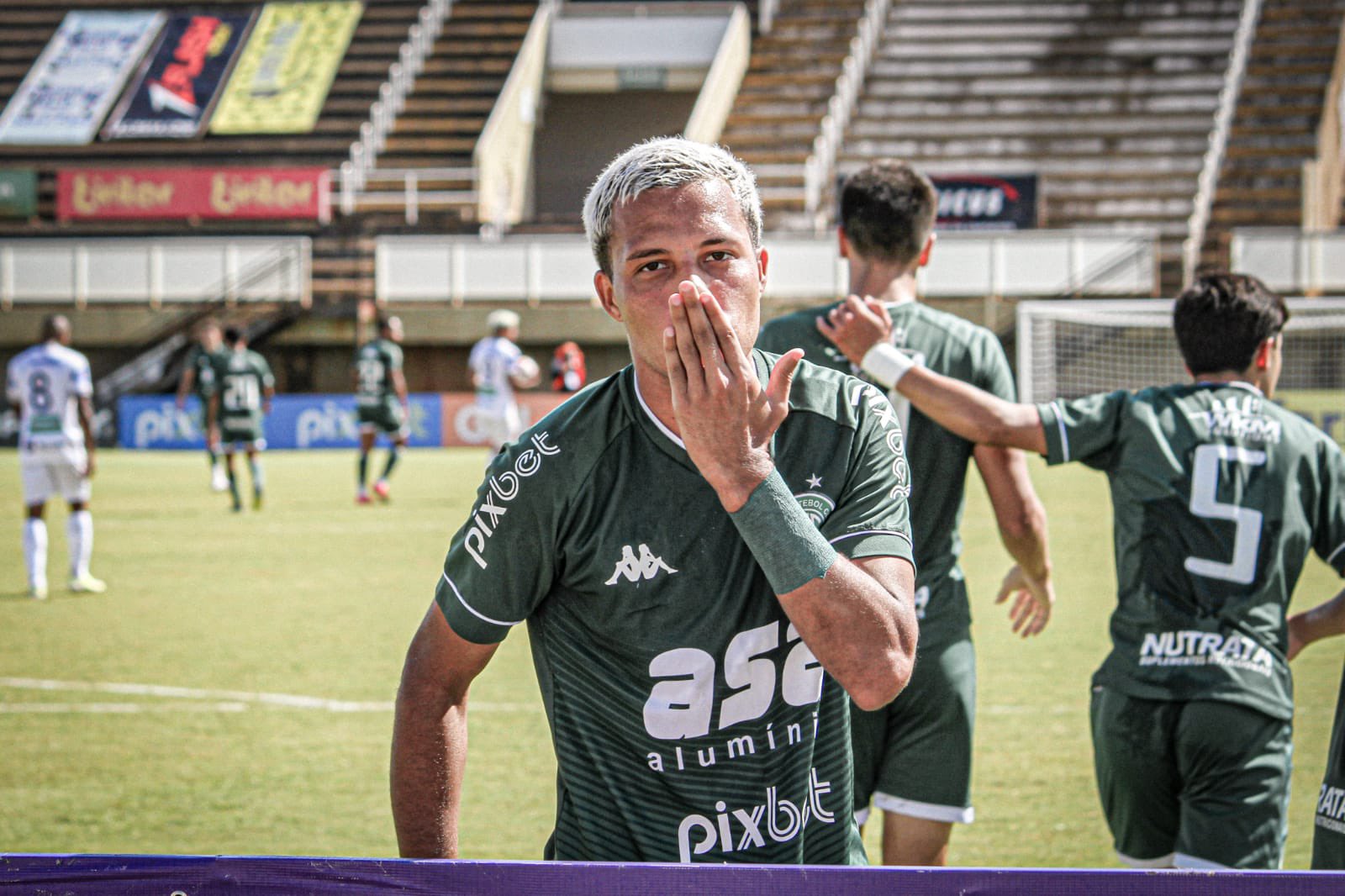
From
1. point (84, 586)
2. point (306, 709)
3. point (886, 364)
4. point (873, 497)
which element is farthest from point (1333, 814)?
point (84, 586)

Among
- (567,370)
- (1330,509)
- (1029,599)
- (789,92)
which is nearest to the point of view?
(1330,509)

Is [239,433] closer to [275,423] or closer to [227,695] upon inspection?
[275,423]

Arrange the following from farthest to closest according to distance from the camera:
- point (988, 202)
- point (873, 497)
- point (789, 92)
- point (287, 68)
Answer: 1. point (287, 68)
2. point (789, 92)
3. point (988, 202)
4. point (873, 497)

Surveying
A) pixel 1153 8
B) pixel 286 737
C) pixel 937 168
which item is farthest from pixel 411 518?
pixel 1153 8

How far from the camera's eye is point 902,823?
3.85 metres

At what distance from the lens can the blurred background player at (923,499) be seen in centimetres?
386

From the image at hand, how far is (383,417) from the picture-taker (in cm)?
1944

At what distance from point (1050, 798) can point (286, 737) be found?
3331mm

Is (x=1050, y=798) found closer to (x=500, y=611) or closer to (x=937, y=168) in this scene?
(x=500, y=611)

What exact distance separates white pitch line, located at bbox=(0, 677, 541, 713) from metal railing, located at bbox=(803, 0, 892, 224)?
2266cm

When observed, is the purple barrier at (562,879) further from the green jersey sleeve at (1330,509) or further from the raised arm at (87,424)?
the raised arm at (87,424)

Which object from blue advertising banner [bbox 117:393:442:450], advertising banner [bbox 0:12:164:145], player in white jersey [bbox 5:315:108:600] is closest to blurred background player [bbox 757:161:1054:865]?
player in white jersey [bbox 5:315:108:600]

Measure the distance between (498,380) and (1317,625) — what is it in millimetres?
17089

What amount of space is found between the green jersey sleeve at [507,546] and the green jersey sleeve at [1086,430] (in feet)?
6.04
